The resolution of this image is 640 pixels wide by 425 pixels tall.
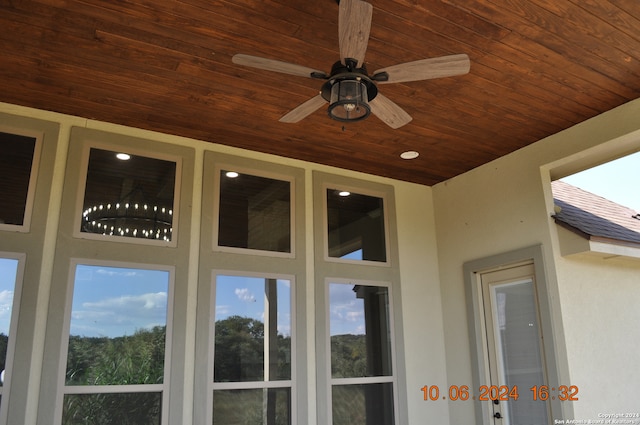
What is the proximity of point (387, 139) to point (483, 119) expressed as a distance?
2.59 feet

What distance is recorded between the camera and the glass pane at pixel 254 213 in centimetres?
448

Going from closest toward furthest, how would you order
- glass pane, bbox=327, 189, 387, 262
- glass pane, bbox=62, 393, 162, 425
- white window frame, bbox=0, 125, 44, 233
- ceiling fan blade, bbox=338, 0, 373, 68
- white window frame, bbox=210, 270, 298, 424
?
ceiling fan blade, bbox=338, 0, 373, 68 → glass pane, bbox=62, 393, 162, 425 → white window frame, bbox=0, 125, 44, 233 → white window frame, bbox=210, 270, 298, 424 → glass pane, bbox=327, 189, 387, 262

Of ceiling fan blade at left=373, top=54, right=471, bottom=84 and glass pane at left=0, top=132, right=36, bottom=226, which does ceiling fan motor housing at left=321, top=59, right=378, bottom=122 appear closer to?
ceiling fan blade at left=373, top=54, right=471, bottom=84

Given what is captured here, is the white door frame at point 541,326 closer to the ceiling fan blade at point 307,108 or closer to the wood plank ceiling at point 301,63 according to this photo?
the wood plank ceiling at point 301,63

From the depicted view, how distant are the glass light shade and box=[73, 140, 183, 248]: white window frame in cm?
206

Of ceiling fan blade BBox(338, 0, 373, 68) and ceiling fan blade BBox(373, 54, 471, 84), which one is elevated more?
ceiling fan blade BBox(338, 0, 373, 68)

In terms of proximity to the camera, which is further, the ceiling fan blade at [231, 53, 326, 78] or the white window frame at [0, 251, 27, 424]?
the white window frame at [0, 251, 27, 424]

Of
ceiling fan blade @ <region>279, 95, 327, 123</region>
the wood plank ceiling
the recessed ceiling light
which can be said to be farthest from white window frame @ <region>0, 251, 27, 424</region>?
the recessed ceiling light

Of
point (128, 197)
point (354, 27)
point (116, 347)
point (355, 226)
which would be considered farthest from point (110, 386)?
point (354, 27)

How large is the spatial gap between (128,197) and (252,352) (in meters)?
1.55

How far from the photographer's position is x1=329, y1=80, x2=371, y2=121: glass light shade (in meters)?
2.58

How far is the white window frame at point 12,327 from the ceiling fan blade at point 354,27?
2.62m

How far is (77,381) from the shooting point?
364 cm

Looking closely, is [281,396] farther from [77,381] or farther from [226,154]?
[226,154]
